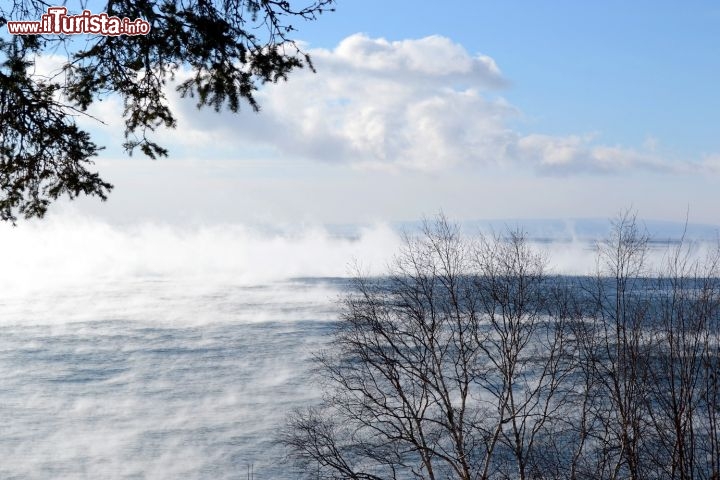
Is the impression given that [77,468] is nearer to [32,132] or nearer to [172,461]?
[172,461]

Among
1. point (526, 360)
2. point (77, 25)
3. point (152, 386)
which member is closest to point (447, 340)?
point (526, 360)

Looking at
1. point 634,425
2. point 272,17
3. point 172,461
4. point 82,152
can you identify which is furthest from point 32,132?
point 172,461

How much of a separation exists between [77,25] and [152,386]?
268 ft

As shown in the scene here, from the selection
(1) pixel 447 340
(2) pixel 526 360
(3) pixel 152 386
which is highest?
(1) pixel 447 340

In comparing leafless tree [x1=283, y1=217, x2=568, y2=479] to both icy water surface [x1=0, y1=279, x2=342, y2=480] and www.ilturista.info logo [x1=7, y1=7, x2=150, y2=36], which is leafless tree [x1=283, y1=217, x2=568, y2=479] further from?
icy water surface [x1=0, y1=279, x2=342, y2=480]

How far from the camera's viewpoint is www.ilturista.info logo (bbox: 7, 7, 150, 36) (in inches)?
325

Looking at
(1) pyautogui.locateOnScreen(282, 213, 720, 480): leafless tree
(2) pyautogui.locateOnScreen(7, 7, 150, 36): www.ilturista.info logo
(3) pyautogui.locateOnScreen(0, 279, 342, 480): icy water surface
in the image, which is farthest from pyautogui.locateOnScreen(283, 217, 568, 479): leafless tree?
(3) pyautogui.locateOnScreen(0, 279, 342, 480): icy water surface

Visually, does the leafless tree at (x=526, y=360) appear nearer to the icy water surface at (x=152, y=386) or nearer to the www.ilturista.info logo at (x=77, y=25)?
the www.ilturista.info logo at (x=77, y=25)

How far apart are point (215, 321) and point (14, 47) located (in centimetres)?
12105

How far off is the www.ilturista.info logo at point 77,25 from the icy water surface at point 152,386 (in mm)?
46292

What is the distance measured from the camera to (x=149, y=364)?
9644 centimetres

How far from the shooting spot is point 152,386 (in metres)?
84.6

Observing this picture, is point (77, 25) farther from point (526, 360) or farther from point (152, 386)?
point (152, 386)

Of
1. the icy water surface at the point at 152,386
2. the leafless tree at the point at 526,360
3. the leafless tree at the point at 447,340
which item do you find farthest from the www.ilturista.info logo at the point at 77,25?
the icy water surface at the point at 152,386
